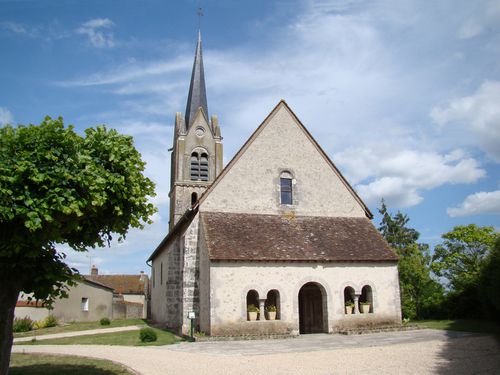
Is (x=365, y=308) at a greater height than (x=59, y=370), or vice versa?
(x=365, y=308)

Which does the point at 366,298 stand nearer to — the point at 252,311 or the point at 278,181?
the point at 252,311

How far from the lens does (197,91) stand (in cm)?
4312

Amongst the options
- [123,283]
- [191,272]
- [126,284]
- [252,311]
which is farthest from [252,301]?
[123,283]

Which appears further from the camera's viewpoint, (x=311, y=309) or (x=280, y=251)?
(x=311, y=309)

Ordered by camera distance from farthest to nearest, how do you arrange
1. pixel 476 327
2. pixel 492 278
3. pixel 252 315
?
pixel 252 315, pixel 476 327, pixel 492 278

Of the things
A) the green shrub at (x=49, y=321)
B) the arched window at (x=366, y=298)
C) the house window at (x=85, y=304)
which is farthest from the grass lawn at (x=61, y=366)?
the house window at (x=85, y=304)

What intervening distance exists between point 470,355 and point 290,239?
9.42 m

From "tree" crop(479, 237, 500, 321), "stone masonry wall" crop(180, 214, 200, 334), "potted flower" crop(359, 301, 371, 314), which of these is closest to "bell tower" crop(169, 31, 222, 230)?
"stone masonry wall" crop(180, 214, 200, 334)

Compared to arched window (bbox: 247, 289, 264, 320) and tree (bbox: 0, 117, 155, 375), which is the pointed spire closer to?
arched window (bbox: 247, 289, 264, 320)

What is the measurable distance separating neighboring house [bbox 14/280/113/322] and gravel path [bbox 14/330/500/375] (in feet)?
63.4

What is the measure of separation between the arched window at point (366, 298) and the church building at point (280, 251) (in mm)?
54

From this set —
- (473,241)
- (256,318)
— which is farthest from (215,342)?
(473,241)

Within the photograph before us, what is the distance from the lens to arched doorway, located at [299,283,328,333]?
66.4 feet

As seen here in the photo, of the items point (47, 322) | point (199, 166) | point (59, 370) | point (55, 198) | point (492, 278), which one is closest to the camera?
point (55, 198)
